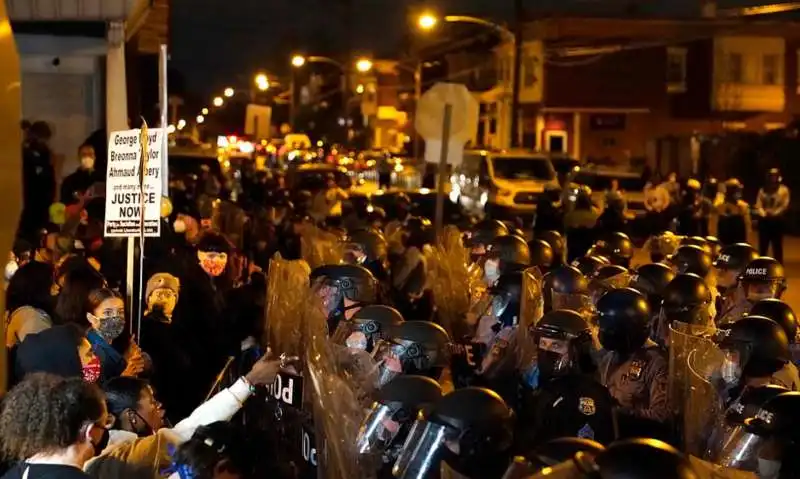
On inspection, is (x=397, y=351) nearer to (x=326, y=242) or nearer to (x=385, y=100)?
(x=326, y=242)

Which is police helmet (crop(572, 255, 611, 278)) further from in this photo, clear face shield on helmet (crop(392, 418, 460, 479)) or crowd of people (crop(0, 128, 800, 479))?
clear face shield on helmet (crop(392, 418, 460, 479))

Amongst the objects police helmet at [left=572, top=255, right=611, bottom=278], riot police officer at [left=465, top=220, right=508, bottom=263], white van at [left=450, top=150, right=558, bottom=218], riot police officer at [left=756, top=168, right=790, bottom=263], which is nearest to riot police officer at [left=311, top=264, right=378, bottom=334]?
riot police officer at [left=465, top=220, right=508, bottom=263]

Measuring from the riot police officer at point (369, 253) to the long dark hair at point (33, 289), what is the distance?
3.02 m

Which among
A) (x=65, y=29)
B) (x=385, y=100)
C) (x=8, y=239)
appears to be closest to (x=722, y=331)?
(x=8, y=239)

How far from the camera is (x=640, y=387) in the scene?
6.26 m

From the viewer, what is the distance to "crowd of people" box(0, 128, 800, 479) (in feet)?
13.9

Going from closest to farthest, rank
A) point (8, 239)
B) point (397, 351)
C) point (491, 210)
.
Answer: point (8, 239), point (397, 351), point (491, 210)

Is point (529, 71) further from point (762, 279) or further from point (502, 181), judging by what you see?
point (762, 279)

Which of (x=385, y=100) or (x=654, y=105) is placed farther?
(x=385, y=100)

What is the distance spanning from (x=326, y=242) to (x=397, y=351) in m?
5.66

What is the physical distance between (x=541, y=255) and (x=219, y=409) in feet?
19.8

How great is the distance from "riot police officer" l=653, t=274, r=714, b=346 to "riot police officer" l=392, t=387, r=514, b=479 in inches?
135

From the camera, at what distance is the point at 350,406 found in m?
4.98

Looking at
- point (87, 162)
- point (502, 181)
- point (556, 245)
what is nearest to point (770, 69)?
point (502, 181)
